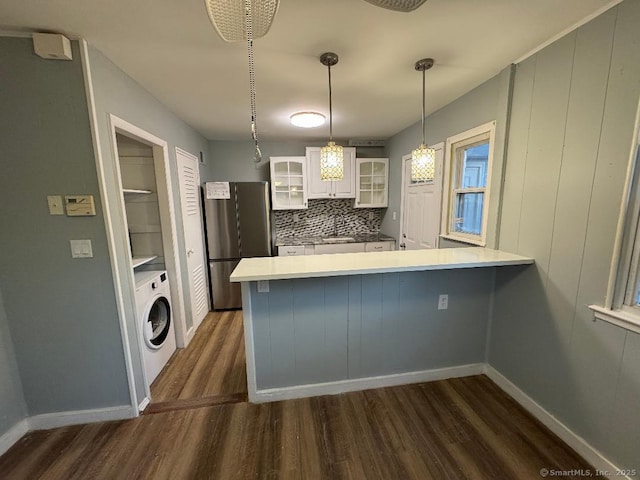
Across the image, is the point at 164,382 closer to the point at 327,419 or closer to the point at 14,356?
the point at 14,356

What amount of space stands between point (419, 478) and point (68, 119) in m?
2.73

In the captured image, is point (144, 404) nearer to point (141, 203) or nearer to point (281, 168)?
point (141, 203)

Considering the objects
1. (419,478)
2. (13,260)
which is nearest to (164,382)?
(13,260)

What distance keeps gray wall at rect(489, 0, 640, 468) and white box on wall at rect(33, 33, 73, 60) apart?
8.95 feet

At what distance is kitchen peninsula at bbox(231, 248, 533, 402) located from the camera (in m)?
1.81

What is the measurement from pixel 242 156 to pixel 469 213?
3.15m

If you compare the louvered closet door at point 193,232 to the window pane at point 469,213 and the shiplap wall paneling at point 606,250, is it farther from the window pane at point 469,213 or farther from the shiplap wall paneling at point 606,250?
the shiplap wall paneling at point 606,250

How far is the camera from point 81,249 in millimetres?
1575

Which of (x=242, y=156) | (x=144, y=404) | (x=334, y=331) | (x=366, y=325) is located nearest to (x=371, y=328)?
(x=366, y=325)

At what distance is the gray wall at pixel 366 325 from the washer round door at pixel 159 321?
955 millimetres

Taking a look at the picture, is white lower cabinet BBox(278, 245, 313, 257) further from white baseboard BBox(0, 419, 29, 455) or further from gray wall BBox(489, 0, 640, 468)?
white baseboard BBox(0, 419, 29, 455)

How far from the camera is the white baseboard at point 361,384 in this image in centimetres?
192

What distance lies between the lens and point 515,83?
1.81 m

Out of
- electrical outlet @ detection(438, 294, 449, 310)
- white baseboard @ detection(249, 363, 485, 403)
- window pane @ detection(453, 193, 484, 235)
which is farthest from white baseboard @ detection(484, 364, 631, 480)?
window pane @ detection(453, 193, 484, 235)
